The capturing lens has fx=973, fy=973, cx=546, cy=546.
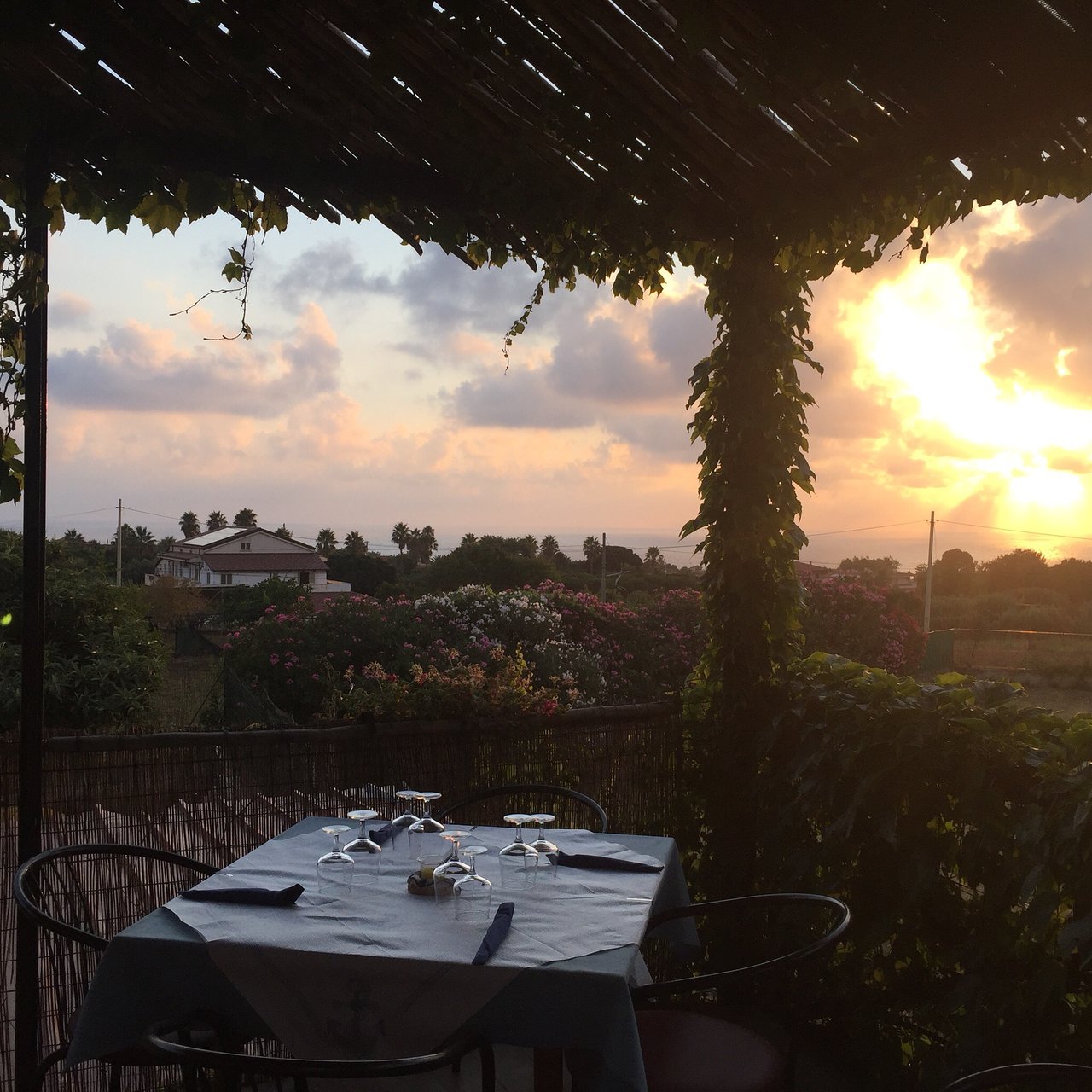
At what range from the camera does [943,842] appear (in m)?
2.95

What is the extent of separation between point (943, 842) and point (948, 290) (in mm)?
2485

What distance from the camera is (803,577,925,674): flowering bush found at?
14477 millimetres

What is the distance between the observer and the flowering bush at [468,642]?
35.2ft

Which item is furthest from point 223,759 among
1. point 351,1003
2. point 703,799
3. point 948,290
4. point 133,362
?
point 133,362

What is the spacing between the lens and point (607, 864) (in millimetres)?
2637

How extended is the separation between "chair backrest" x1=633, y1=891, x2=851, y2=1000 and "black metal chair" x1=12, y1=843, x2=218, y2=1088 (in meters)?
1.33

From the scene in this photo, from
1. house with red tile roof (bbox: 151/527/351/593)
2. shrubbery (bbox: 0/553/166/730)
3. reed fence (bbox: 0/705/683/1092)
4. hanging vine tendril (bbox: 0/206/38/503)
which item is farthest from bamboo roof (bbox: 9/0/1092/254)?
house with red tile roof (bbox: 151/527/351/593)

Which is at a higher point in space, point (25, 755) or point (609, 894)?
point (25, 755)

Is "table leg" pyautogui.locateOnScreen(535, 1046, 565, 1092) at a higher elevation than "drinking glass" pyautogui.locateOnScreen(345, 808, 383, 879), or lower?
lower

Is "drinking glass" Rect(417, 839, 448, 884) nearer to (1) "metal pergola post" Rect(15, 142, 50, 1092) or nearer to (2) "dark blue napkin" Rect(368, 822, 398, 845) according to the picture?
(2) "dark blue napkin" Rect(368, 822, 398, 845)

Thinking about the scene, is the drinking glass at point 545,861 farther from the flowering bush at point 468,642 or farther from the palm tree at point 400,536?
the palm tree at point 400,536

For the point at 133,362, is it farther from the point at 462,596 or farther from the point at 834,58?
the point at 834,58

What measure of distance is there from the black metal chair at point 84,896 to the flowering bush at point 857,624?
1222 cm

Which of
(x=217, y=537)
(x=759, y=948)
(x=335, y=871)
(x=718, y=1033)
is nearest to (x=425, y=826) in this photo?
(x=335, y=871)
